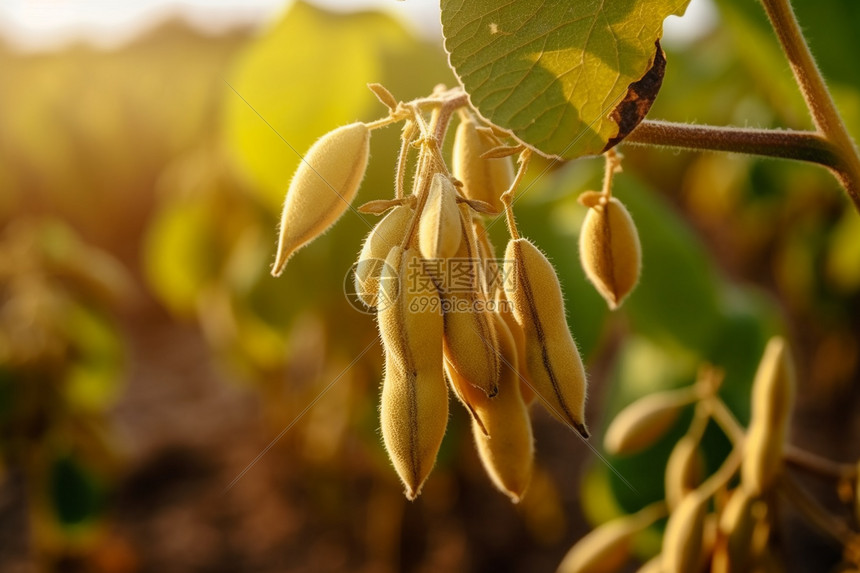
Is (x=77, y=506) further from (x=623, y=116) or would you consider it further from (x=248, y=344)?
(x=623, y=116)

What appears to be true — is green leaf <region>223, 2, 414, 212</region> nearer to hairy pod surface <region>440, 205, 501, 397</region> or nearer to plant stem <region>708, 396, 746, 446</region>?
plant stem <region>708, 396, 746, 446</region>

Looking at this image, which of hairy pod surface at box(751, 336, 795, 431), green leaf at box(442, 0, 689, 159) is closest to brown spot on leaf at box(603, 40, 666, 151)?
green leaf at box(442, 0, 689, 159)

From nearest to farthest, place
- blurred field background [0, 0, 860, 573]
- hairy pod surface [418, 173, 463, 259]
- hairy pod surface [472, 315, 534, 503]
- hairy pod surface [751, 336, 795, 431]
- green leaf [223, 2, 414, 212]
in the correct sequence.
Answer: hairy pod surface [418, 173, 463, 259]
hairy pod surface [472, 315, 534, 503]
hairy pod surface [751, 336, 795, 431]
blurred field background [0, 0, 860, 573]
green leaf [223, 2, 414, 212]

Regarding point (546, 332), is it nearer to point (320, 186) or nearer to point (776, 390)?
point (320, 186)

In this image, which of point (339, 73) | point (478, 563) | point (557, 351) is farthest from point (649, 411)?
point (478, 563)

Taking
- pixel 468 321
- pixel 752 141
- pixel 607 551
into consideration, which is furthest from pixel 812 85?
pixel 607 551

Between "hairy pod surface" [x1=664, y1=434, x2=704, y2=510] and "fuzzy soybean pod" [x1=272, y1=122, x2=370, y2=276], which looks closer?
"fuzzy soybean pod" [x1=272, y1=122, x2=370, y2=276]
